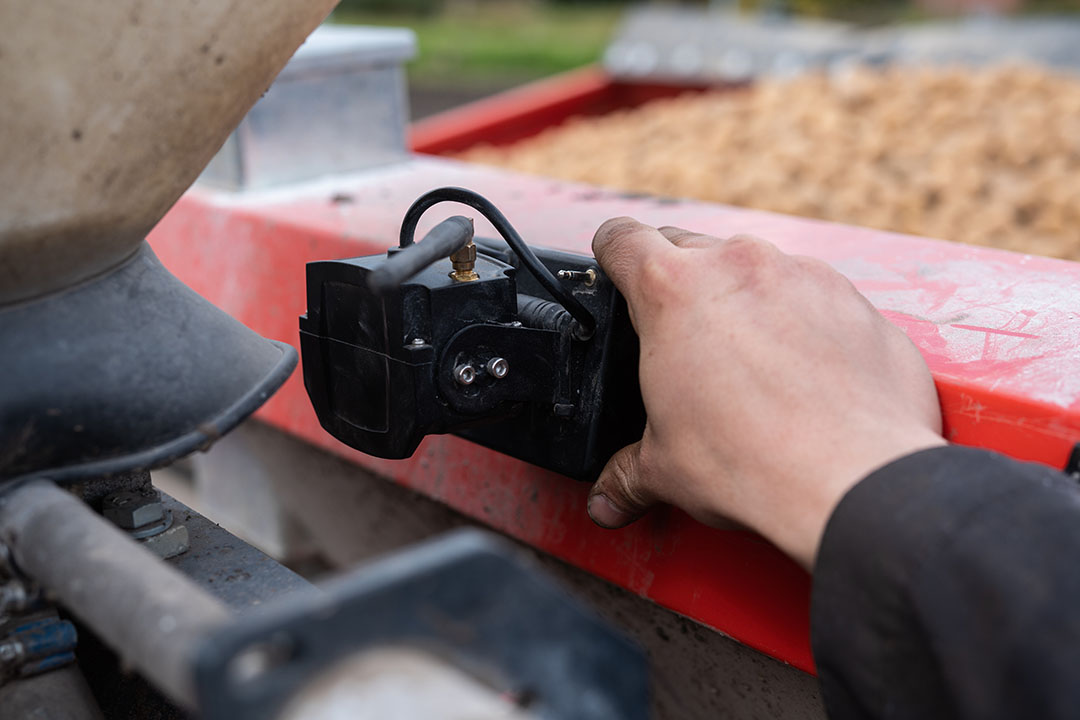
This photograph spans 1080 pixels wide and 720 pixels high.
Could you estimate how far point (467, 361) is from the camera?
795 mm

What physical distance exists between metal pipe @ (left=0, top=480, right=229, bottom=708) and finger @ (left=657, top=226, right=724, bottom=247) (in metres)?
0.46

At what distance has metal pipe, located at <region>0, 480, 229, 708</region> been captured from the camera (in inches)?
19.4

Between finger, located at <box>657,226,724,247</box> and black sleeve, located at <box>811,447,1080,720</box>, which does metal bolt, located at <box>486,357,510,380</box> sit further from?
black sleeve, located at <box>811,447,1080,720</box>

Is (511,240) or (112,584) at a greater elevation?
(511,240)

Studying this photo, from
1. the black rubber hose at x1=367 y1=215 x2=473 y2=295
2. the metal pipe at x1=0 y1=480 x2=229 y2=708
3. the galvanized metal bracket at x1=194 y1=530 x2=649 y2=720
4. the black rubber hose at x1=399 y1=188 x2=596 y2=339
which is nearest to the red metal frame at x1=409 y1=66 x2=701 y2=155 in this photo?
the black rubber hose at x1=399 y1=188 x2=596 y2=339

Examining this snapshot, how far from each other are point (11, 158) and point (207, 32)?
14cm

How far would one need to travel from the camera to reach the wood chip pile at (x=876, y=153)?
2.02 meters

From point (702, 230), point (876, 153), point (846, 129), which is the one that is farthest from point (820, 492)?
point (846, 129)

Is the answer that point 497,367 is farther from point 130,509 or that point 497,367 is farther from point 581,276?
point 130,509

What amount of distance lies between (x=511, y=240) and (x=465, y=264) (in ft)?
0.19

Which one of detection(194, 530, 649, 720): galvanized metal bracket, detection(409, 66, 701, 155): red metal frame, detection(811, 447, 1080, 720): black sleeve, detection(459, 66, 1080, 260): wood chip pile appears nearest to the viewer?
detection(194, 530, 649, 720): galvanized metal bracket

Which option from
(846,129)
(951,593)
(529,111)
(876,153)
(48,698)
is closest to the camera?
(951,593)

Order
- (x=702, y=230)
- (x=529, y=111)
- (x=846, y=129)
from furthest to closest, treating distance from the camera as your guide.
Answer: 1. (x=529, y=111)
2. (x=846, y=129)
3. (x=702, y=230)

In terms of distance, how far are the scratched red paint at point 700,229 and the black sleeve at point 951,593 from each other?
14 cm
